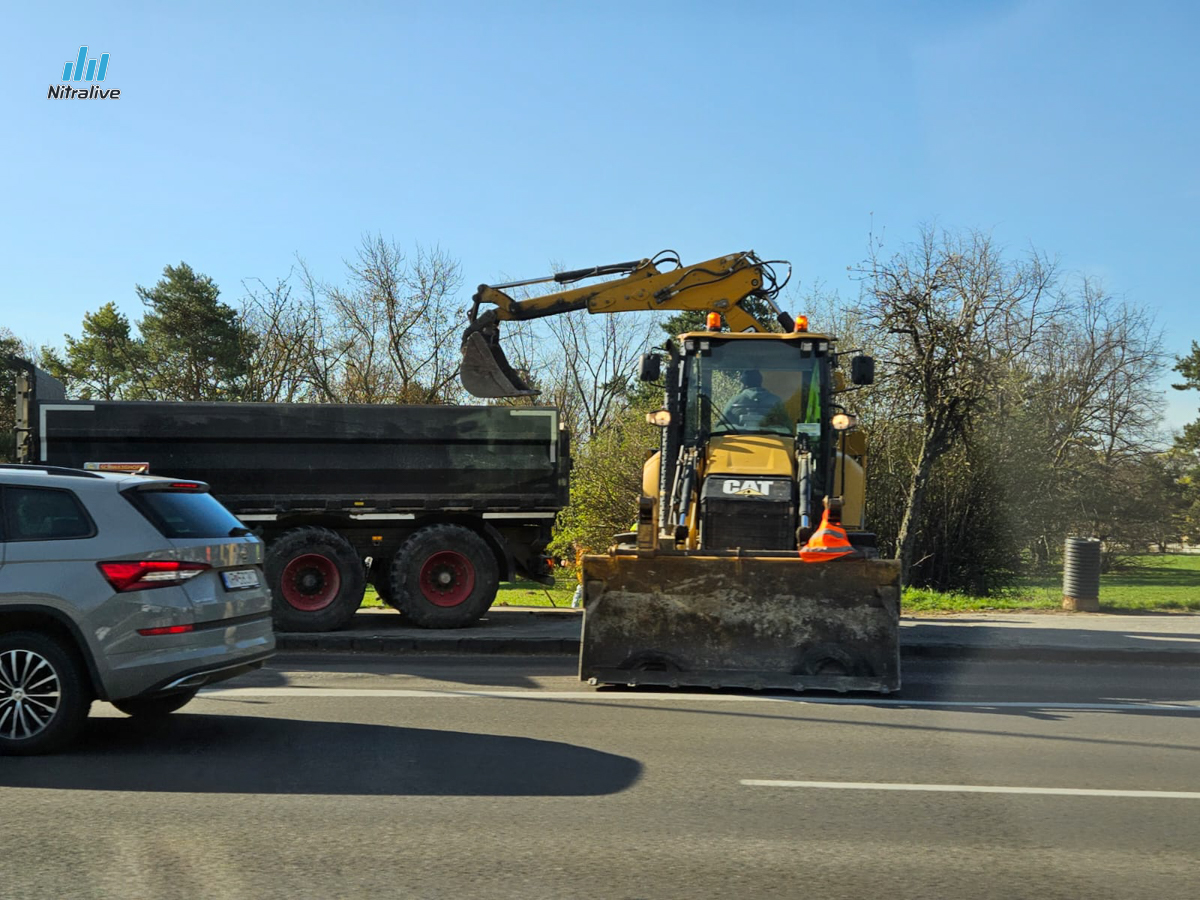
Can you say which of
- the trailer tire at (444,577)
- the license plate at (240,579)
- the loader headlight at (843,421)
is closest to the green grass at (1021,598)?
the trailer tire at (444,577)

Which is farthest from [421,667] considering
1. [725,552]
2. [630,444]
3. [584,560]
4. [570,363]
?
[570,363]

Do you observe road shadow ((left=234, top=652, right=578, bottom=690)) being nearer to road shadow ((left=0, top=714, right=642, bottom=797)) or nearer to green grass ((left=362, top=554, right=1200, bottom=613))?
road shadow ((left=0, top=714, right=642, bottom=797))

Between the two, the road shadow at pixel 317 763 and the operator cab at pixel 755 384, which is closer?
the road shadow at pixel 317 763

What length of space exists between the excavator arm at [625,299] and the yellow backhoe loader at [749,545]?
1.22 meters

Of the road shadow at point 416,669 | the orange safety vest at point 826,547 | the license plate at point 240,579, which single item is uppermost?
the orange safety vest at point 826,547

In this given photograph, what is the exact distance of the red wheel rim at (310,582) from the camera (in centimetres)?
1370

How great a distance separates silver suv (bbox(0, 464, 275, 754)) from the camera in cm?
682

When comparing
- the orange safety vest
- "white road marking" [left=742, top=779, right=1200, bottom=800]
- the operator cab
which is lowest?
"white road marking" [left=742, top=779, right=1200, bottom=800]

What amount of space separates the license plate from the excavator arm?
691 centimetres

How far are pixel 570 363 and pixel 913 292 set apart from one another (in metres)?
31.8

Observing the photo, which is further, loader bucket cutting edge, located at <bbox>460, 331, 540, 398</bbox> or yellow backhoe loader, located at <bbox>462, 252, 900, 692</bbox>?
loader bucket cutting edge, located at <bbox>460, 331, 540, 398</bbox>

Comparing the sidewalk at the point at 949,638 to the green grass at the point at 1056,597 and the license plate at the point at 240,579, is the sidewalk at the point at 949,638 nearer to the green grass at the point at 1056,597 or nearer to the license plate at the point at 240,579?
the green grass at the point at 1056,597

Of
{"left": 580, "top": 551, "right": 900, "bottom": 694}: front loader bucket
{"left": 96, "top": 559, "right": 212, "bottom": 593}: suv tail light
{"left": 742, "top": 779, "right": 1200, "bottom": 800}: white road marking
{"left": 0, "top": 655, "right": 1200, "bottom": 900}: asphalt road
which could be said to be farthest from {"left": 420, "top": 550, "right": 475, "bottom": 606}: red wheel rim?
{"left": 742, "top": 779, "right": 1200, "bottom": 800}: white road marking

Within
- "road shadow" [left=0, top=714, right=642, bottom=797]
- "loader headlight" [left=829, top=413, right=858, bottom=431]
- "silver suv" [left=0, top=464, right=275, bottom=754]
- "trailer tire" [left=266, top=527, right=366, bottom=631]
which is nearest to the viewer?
"road shadow" [left=0, top=714, right=642, bottom=797]
